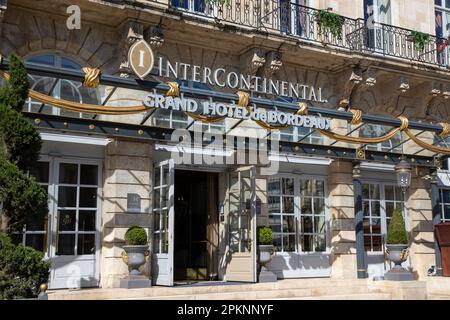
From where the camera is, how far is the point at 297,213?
40.7 ft

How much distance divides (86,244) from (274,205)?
4.07 metres

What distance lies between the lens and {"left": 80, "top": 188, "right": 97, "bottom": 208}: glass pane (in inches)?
403

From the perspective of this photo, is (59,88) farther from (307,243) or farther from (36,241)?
(307,243)

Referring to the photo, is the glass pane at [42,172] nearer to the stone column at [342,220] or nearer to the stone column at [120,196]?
the stone column at [120,196]

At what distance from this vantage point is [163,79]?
1112 centimetres

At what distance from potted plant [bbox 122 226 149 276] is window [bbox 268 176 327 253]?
3.39 m

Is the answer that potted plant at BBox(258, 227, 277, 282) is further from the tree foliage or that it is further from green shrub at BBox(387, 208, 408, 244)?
the tree foliage

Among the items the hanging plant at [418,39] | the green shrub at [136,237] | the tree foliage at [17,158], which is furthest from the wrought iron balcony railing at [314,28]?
the tree foliage at [17,158]

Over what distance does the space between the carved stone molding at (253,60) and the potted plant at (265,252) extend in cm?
328

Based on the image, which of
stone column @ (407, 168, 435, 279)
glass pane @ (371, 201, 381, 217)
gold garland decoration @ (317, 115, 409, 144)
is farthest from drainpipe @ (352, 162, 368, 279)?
stone column @ (407, 168, 435, 279)

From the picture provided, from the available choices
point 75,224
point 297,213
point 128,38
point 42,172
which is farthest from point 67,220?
point 297,213
